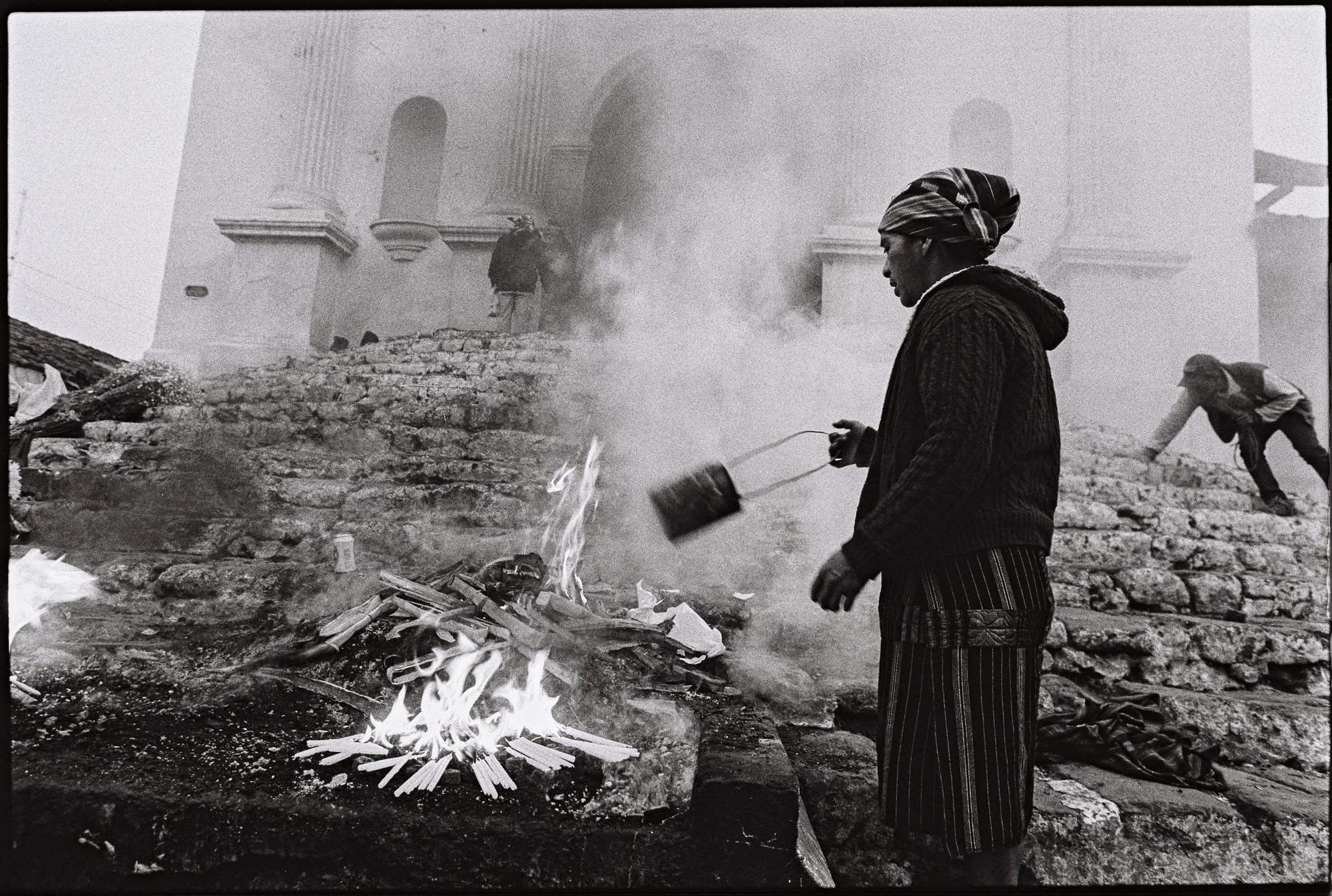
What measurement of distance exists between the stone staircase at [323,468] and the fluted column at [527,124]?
3.41 metres

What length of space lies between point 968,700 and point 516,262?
30.2 feet

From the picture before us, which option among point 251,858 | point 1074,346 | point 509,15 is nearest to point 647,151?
point 509,15

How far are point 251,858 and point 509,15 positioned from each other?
10884 mm

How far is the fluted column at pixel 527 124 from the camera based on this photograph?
34.0 ft

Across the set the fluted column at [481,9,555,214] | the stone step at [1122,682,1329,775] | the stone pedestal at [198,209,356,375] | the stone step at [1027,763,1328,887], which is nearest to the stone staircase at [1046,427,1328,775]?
the stone step at [1122,682,1329,775]

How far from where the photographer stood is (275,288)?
980cm

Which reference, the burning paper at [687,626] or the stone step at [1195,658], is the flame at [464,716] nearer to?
the burning paper at [687,626]

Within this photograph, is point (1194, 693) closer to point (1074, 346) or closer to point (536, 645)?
point (536, 645)

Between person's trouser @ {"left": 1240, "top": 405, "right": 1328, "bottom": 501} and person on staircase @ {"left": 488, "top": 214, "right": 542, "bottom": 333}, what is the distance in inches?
306

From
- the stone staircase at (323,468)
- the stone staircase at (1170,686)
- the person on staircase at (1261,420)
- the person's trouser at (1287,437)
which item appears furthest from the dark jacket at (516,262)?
the person's trouser at (1287,437)

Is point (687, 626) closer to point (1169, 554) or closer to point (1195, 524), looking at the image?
point (1169, 554)

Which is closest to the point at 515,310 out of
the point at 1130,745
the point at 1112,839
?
the point at 1130,745

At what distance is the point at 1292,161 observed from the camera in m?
6.09

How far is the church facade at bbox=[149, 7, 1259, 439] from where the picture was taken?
8016 millimetres
